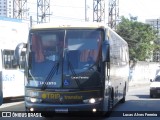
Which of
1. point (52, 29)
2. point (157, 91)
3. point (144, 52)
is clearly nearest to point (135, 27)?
point (144, 52)

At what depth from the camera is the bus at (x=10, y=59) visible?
62.1 feet

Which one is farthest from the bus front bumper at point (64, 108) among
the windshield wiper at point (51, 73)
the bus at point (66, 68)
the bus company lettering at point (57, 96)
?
the windshield wiper at point (51, 73)

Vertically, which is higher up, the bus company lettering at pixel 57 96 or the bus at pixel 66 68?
the bus at pixel 66 68

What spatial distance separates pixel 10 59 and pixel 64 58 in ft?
26.0

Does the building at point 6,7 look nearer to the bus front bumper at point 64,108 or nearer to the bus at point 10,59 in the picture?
the bus at point 10,59

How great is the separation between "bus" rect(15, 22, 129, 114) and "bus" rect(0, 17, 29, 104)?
6485 mm

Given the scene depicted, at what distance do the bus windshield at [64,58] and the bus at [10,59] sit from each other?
254 inches

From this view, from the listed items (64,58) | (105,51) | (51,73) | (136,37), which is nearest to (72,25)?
(64,58)

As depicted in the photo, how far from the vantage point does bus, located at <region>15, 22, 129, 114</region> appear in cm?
1159

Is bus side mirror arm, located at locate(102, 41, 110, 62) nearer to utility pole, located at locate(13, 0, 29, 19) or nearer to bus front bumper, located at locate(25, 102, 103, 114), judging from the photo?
bus front bumper, located at locate(25, 102, 103, 114)

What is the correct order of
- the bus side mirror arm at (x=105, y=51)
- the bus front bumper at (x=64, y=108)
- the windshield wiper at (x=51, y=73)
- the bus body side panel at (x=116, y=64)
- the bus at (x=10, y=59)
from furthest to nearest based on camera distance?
the bus at (x=10, y=59)
the bus body side panel at (x=116, y=64)
the bus side mirror arm at (x=105, y=51)
the windshield wiper at (x=51, y=73)
the bus front bumper at (x=64, y=108)

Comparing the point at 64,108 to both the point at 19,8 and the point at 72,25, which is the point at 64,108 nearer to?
the point at 72,25

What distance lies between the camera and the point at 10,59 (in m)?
19.3

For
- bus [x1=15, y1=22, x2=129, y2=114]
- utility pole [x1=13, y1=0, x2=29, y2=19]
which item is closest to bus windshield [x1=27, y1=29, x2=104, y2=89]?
bus [x1=15, y1=22, x2=129, y2=114]
